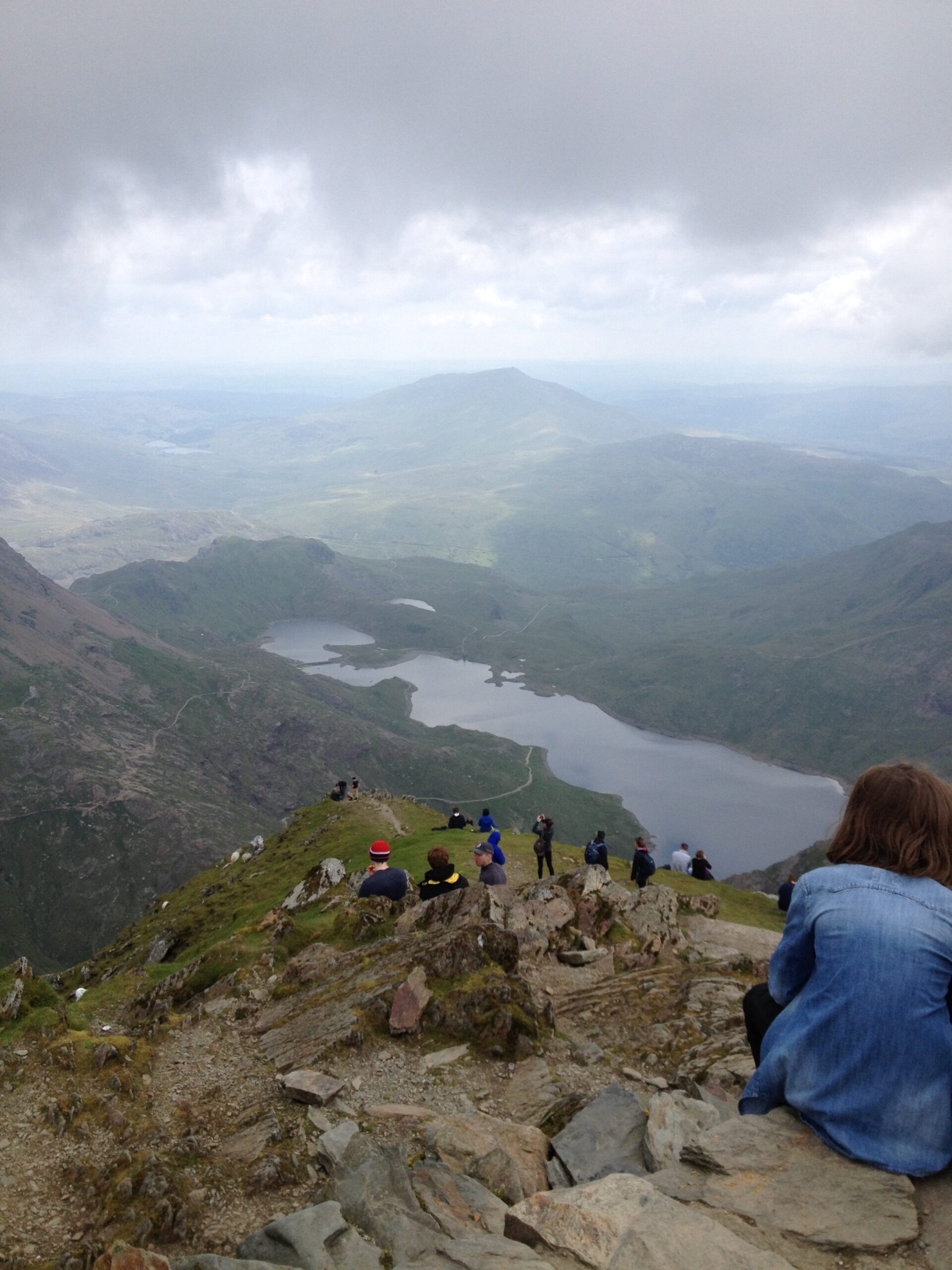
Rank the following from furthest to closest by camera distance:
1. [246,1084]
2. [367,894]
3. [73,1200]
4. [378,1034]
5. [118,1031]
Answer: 1. [367,894]
2. [118,1031]
3. [378,1034]
4. [246,1084]
5. [73,1200]

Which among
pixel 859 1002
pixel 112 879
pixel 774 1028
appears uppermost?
pixel 859 1002

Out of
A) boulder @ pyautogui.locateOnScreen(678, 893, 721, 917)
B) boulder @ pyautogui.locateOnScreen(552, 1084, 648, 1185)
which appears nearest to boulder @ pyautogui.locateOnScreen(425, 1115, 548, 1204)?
boulder @ pyautogui.locateOnScreen(552, 1084, 648, 1185)

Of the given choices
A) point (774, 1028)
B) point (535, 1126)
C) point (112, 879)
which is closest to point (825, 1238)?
point (774, 1028)

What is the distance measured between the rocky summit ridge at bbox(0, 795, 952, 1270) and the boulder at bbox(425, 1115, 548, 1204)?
0.05 metres

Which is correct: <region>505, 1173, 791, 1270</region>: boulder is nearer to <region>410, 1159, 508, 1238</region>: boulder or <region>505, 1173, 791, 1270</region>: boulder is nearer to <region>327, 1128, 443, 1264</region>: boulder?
<region>410, 1159, 508, 1238</region>: boulder

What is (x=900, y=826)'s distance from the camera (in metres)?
8.28

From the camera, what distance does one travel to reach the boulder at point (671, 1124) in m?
12.5

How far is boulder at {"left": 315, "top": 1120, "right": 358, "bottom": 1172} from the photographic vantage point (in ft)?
43.6

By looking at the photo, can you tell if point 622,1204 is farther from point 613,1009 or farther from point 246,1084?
point 613,1009

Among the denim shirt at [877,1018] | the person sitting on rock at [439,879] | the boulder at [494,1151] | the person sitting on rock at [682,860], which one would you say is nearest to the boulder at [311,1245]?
the boulder at [494,1151]

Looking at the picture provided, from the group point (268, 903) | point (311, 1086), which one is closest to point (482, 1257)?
point (311, 1086)

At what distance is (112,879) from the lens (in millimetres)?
168875

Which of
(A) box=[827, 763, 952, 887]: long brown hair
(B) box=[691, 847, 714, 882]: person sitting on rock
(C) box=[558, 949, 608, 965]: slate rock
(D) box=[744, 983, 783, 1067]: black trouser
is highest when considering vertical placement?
(A) box=[827, 763, 952, 887]: long brown hair

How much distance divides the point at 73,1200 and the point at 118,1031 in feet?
29.8
